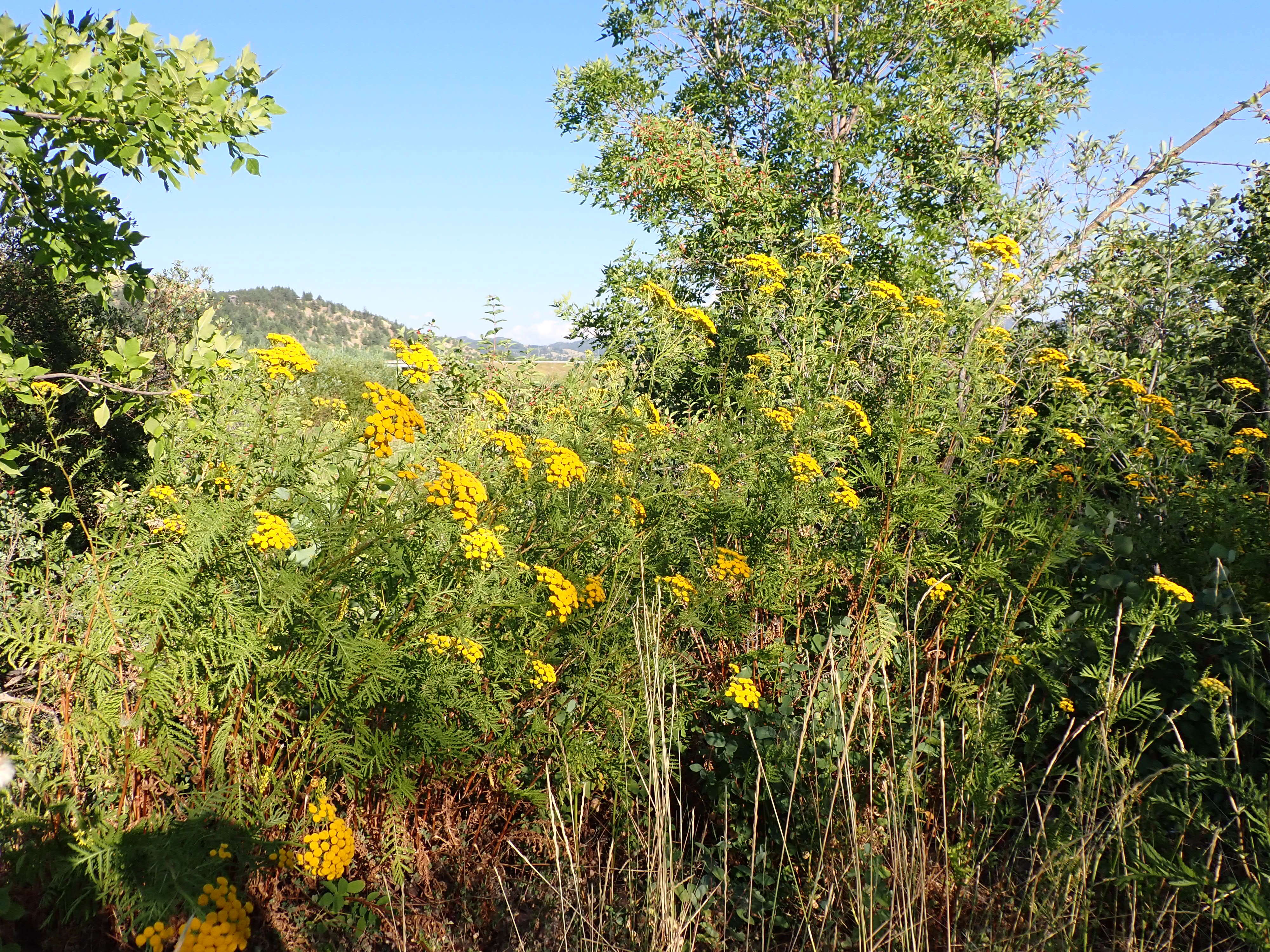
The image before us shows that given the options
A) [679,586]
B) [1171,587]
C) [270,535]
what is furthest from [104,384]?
[1171,587]

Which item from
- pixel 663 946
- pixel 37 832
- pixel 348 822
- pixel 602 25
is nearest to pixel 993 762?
pixel 663 946

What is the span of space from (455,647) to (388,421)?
59 centimetres

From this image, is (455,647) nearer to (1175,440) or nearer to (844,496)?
(844,496)

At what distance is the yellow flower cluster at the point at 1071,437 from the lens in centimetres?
290

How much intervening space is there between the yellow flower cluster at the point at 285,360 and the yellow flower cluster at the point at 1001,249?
104 inches

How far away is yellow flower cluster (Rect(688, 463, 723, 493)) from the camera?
9.00 ft

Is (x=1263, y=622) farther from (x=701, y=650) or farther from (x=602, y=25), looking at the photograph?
(x=602, y=25)

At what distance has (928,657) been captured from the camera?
9.62 ft

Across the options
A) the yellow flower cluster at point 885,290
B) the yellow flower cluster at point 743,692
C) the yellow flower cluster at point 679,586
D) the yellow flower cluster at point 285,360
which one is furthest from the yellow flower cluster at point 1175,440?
the yellow flower cluster at point 285,360

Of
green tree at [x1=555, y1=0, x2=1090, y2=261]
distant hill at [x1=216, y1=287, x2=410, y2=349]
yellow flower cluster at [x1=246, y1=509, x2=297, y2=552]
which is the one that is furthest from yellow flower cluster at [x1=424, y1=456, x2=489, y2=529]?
distant hill at [x1=216, y1=287, x2=410, y2=349]

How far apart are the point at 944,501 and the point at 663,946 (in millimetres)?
1833

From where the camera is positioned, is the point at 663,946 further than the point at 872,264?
No

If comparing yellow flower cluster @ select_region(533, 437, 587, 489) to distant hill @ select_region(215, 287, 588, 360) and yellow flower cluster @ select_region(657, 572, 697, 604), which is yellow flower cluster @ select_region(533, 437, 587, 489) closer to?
yellow flower cluster @ select_region(657, 572, 697, 604)

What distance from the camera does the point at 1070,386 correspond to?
323 cm
